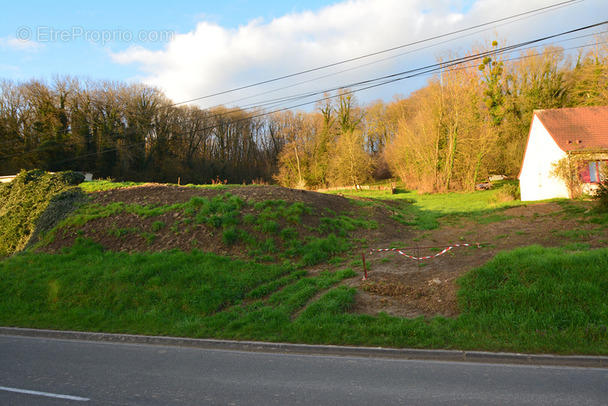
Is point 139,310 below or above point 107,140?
below

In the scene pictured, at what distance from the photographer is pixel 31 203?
17109 mm

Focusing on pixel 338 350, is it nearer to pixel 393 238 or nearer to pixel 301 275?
pixel 301 275

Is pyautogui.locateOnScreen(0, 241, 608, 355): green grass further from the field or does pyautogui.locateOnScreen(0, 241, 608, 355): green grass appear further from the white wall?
the white wall

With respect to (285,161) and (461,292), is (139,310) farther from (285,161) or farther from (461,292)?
(285,161)

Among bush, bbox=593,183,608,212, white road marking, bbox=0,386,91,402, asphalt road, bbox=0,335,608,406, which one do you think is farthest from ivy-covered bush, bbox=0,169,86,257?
bush, bbox=593,183,608,212

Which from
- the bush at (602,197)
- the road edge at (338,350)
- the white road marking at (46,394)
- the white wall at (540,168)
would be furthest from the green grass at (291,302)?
the white wall at (540,168)

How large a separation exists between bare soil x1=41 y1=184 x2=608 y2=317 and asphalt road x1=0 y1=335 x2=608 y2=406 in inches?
83.5

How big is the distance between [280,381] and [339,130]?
51.4m

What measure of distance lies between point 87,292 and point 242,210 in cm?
566

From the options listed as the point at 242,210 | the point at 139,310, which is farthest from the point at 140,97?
the point at 139,310

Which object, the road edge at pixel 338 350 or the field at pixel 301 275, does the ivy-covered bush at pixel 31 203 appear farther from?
the road edge at pixel 338 350

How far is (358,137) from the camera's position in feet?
161

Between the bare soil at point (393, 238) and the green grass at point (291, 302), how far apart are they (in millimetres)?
618

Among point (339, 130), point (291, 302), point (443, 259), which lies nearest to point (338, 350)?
point (291, 302)
